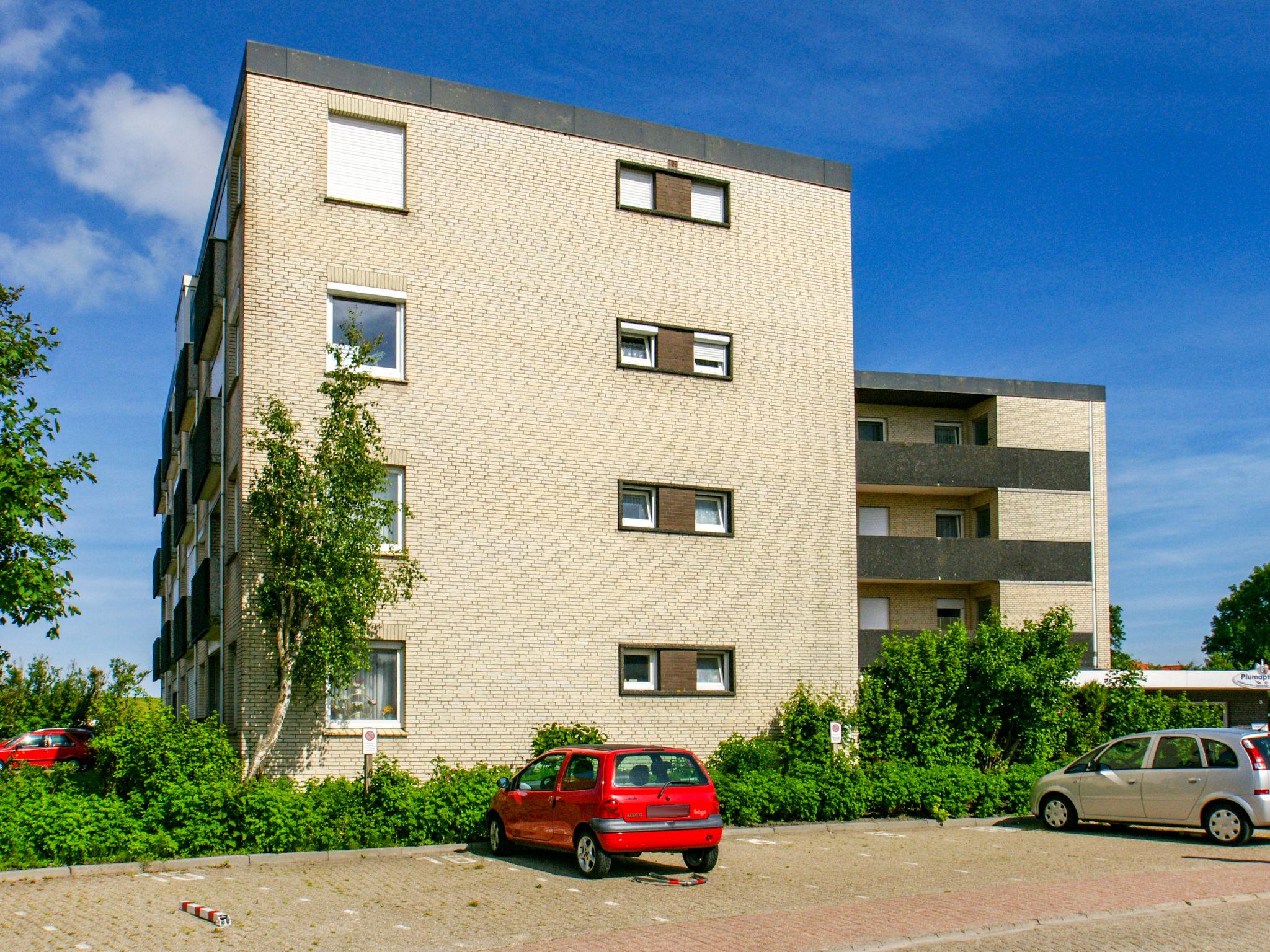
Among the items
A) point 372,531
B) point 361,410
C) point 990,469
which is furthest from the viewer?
point 990,469

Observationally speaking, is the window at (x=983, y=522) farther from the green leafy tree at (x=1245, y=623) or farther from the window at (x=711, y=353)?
the green leafy tree at (x=1245, y=623)

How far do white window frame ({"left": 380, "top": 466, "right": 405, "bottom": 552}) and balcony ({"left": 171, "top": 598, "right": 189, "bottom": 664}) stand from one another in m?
8.77

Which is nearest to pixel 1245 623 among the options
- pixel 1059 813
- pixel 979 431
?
pixel 979 431

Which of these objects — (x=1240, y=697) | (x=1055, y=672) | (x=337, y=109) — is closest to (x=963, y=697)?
(x=1055, y=672)

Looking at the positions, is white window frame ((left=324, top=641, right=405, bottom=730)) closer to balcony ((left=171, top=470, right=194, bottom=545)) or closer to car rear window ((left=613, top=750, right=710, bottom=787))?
car rear window ((left=613, top=750, right=710, bottom=787))

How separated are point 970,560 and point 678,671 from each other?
1600cm

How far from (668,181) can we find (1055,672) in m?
11.7

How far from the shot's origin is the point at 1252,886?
45.4ft

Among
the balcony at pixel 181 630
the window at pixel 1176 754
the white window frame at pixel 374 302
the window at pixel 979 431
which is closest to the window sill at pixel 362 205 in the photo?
the white window frame at pixel 374 302

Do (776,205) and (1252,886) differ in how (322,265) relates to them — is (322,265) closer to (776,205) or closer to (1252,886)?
(776,205)

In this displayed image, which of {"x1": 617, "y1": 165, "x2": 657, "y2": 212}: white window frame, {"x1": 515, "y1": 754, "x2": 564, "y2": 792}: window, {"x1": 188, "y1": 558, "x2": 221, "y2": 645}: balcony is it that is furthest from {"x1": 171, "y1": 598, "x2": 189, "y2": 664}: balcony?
{"x1": 617, "y1": 165, "x2": 657, "y2": 212}: white window frame

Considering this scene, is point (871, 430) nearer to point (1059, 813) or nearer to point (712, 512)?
point (712, 512)

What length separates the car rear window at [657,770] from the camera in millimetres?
14258

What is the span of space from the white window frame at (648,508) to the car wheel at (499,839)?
6621 millimetres
